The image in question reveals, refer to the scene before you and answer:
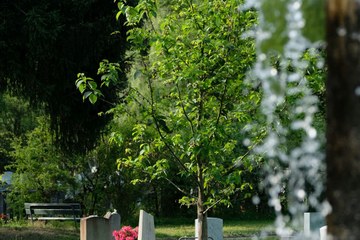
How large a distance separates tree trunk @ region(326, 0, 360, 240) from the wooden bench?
1894 centimetres

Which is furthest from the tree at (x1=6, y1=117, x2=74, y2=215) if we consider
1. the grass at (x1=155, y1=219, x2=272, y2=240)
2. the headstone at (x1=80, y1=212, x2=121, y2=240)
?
the headstone at (x1=80, y1=212, x2=121, y2=240)

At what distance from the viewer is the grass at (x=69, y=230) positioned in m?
16.0

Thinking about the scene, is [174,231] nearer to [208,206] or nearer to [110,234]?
[110,234]

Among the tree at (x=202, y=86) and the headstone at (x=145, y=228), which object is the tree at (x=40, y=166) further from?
the tree at (x=202, y=86)

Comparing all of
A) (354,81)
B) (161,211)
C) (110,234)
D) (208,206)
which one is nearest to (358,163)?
(354,81)

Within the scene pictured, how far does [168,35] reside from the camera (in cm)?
754

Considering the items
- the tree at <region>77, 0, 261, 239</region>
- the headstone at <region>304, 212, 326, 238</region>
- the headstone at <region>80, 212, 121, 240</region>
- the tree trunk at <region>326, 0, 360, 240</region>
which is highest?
the tree at <region>77, 0, 261, 239</region>

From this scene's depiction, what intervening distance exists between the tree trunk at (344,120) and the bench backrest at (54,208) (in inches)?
748

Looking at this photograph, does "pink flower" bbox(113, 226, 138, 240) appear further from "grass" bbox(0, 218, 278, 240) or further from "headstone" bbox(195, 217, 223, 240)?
"grass" bbox(0, 218, 278, 240)

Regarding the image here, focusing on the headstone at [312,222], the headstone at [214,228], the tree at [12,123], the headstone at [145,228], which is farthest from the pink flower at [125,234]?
the tree at [12,123]

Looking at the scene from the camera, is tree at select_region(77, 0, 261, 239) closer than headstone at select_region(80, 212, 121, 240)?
Yes

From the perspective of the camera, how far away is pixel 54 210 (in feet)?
67.5

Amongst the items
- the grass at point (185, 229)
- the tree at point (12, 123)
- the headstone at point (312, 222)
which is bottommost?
the grass at point (185, 229)

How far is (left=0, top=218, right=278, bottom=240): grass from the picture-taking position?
16.0 meters
